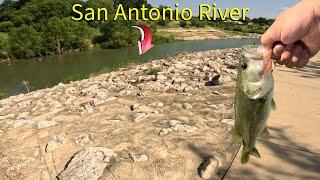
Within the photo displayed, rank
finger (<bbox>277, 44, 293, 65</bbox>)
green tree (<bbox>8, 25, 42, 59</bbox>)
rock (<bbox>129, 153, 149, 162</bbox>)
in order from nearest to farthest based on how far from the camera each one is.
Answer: finger (<bbox>277, 44, 293, 65</bbox>) → rock (<bbox>129, 153, 149, 162</bbox>) → green tree (<bbox>8, 25, 42, 59</bbox>)

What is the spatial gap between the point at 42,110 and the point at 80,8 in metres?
57.2

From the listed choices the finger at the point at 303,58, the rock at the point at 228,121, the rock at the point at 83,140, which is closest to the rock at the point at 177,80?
the rock at the point at 228,121

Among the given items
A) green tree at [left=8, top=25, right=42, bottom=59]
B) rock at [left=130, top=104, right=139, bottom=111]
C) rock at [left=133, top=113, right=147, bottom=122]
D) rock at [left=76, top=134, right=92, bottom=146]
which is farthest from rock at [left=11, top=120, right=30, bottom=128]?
green tree at [left=8, top=25, right=42, bottom=59]

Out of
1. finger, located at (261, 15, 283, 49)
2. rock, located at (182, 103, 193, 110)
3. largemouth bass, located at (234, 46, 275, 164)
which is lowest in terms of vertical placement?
rock, located at (182, 103, 193, 110)

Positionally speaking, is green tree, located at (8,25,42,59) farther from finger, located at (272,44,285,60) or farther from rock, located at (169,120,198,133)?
finger, located at (272,44,285,60)

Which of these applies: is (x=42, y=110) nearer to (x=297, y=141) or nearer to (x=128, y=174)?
(x=128, y=174)

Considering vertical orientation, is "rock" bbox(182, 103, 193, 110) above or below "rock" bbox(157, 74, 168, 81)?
below

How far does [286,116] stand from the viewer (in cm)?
667

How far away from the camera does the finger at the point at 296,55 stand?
2.65 metres

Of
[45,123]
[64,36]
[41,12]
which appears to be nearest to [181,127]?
[45,123]

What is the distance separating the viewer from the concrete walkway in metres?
4.65

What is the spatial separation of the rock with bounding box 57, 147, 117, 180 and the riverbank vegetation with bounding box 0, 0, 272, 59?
3182cm

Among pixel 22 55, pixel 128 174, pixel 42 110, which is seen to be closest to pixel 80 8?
pixel 22 55

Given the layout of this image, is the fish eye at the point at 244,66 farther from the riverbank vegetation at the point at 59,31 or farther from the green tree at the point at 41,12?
the green tree at the point at 41,12
